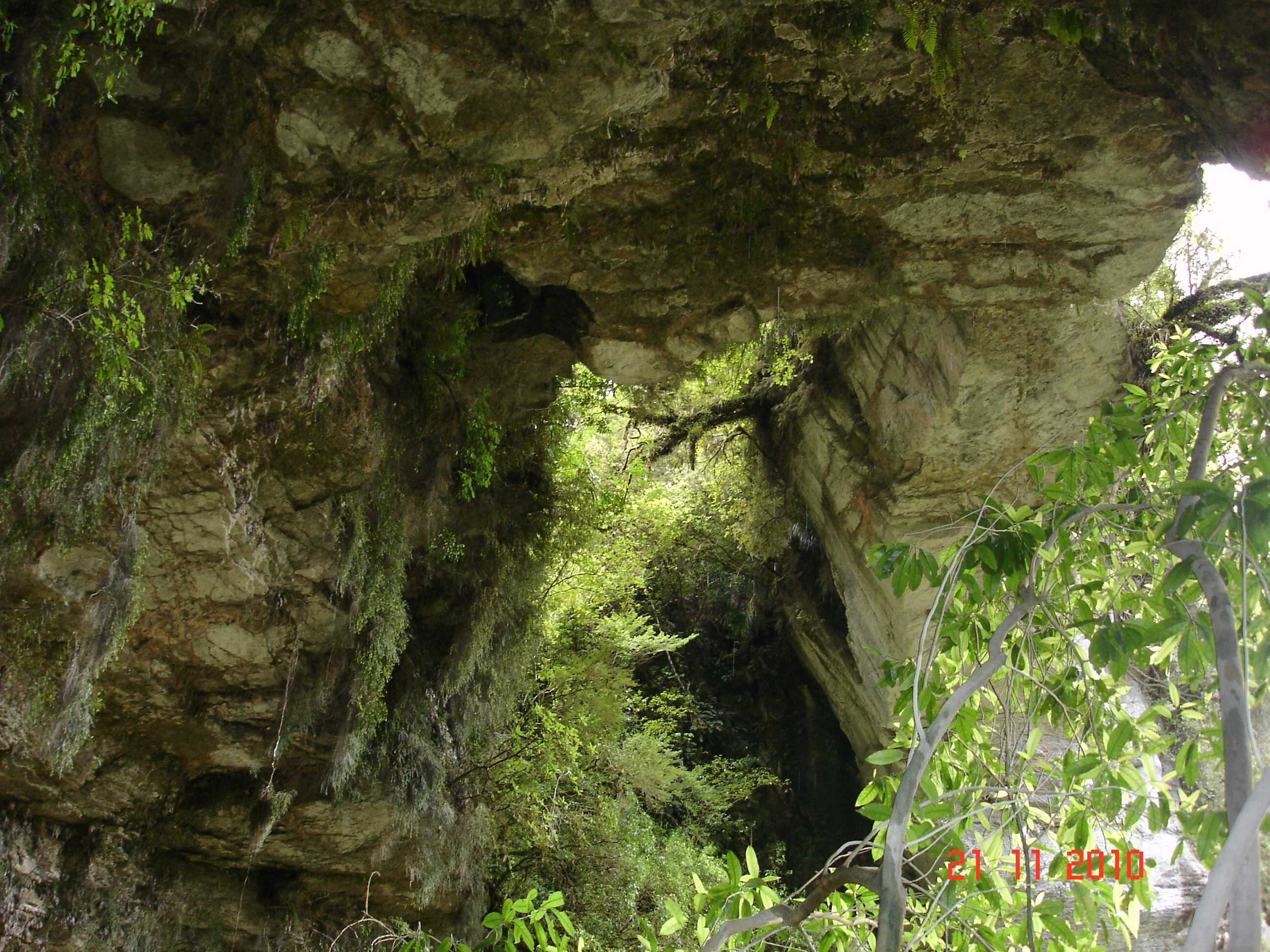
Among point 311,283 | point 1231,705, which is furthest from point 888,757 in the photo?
point 311,283

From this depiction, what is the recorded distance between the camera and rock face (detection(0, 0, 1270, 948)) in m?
2.92

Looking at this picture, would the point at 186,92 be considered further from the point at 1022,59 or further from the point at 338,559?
the point at 1022,59

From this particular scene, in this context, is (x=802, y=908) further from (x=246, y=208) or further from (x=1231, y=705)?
(x=246, y=208)

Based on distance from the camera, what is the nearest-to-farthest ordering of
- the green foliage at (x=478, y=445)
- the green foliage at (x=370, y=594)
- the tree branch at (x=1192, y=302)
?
1. the green foliage at (x=370, y=594)
2. the green foliage at (x=478, y=445)
3. the tree branch at (x=1192, y=302)

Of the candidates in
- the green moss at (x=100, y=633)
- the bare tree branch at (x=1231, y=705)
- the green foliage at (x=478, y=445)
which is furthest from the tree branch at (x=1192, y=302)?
the green moss at (x=100, y=633)

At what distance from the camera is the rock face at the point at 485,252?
2918 mm

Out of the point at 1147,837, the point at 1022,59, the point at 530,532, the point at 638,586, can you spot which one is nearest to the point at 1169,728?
the point at 1147,837

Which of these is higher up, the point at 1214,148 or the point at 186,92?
the point at 1214,148

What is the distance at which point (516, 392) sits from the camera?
16.5 ft

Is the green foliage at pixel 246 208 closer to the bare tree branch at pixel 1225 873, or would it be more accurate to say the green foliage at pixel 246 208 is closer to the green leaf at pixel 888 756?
the green leaf at pixel 888 756

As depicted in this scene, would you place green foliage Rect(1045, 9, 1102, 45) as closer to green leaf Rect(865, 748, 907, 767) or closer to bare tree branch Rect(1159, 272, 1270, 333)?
green leaf Rect(865, 748, 907, 767)

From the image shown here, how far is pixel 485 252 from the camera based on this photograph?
4.17 meters

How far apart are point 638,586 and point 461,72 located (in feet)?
21.6

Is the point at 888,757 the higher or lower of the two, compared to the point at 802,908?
higher
